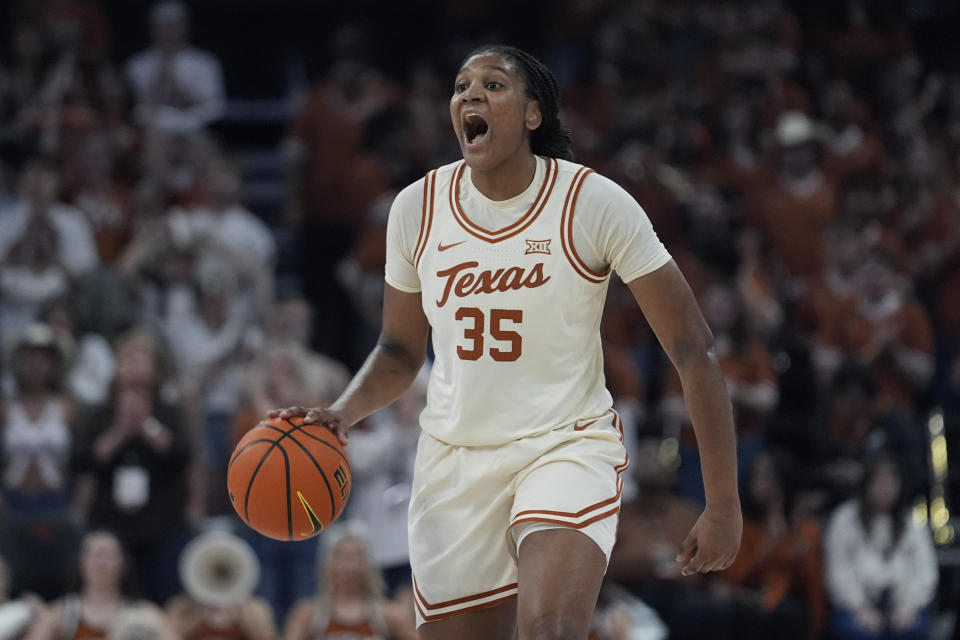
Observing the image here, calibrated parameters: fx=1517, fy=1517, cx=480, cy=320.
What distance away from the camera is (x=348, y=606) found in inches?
302

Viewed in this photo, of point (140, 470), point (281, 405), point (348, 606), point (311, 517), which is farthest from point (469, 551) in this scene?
point (281, 405)

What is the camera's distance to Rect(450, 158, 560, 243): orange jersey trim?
4156mm

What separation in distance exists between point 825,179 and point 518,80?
776 centimetres

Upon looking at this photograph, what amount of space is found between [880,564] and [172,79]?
227 inches

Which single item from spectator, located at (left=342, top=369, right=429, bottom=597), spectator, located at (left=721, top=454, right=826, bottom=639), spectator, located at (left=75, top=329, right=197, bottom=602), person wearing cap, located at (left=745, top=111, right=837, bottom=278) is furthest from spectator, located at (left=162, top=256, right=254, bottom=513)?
person wearing cap, located at (left=745, top=111, right=837, bottom=278)

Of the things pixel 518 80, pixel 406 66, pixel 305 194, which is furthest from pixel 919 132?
pixel 518 80

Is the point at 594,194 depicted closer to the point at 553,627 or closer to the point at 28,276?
the point at 553,627

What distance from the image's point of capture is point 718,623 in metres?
8.15

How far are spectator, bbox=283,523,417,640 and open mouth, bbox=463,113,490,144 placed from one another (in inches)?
149

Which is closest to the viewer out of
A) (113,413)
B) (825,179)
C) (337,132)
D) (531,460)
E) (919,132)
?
(531,460)

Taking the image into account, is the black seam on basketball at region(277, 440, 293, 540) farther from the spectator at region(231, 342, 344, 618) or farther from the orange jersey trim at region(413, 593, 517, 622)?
the spectator at region(231, 342, 344, 618)

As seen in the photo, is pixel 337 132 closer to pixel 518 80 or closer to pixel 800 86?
pixel 800 86

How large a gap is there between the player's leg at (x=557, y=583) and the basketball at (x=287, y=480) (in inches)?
24.2

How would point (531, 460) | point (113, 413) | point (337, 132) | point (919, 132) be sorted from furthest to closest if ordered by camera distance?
point (919, 132) → point (337, 132) → point (113, 413) → point (531, 460)
